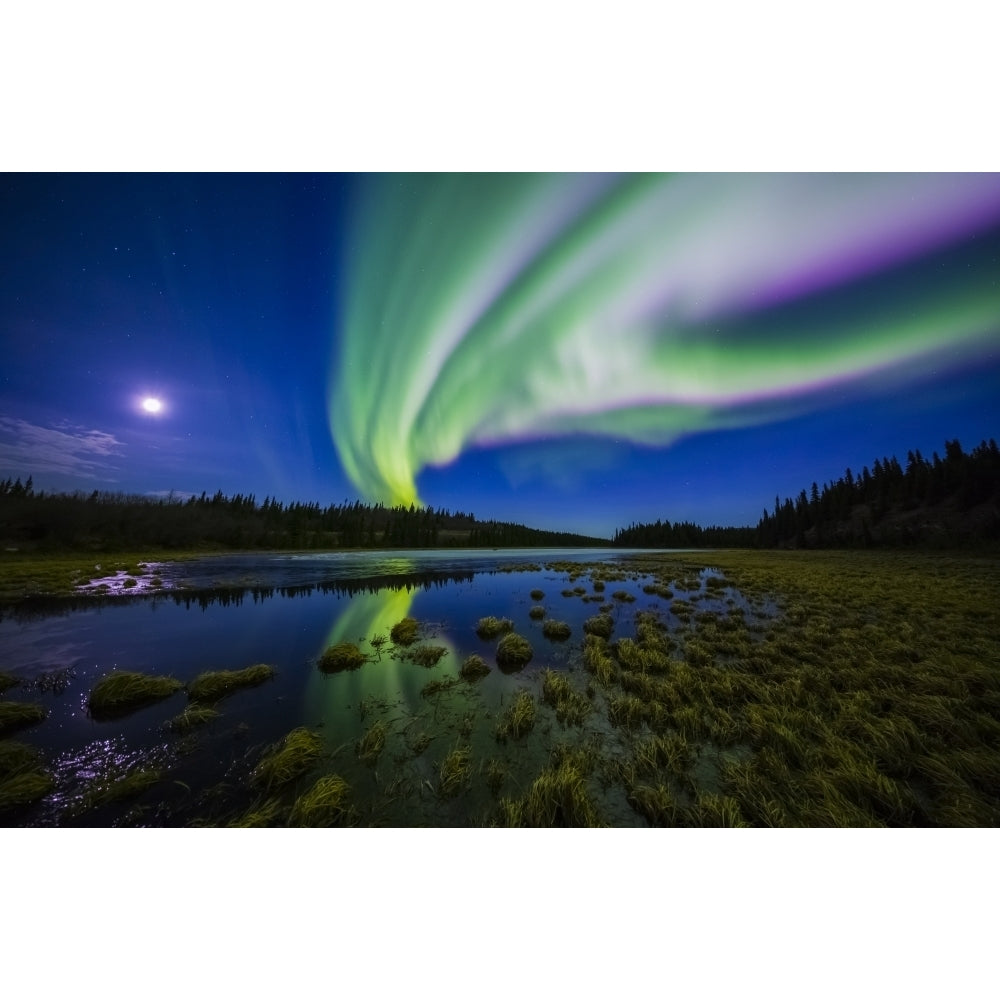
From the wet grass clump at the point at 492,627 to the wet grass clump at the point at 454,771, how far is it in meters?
7.91

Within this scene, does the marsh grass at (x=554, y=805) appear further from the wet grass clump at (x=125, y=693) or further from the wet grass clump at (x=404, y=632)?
the wet grass clump at (x=125, y=693)

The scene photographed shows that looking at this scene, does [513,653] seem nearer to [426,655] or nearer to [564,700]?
[426,655]

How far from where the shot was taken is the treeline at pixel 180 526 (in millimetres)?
55691

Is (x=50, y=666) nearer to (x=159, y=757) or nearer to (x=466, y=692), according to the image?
(x=159, y=757)

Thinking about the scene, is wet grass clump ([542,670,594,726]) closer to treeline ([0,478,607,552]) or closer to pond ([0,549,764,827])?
pond ([0,549,764,827])

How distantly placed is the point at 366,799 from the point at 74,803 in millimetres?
4928

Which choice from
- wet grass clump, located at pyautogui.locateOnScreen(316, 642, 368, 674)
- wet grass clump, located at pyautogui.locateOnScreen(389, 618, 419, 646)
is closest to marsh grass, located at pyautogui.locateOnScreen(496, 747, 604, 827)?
wet grass clump, located at pyautogui.locateOnScreen(316, 642, 368, 674)

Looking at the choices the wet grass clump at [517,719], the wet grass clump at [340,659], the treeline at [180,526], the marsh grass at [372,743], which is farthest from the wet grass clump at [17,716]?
the treeline at [180,526]

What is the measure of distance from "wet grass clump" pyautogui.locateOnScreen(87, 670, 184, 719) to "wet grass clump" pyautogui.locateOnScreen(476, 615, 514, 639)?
994 cm

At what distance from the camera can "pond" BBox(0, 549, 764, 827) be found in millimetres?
5797

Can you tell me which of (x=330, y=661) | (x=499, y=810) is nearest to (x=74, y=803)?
(x=330, y=661)

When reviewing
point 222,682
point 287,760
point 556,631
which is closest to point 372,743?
point 287,760

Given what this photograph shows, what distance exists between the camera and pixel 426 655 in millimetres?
12148

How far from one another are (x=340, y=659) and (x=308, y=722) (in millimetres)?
3682
